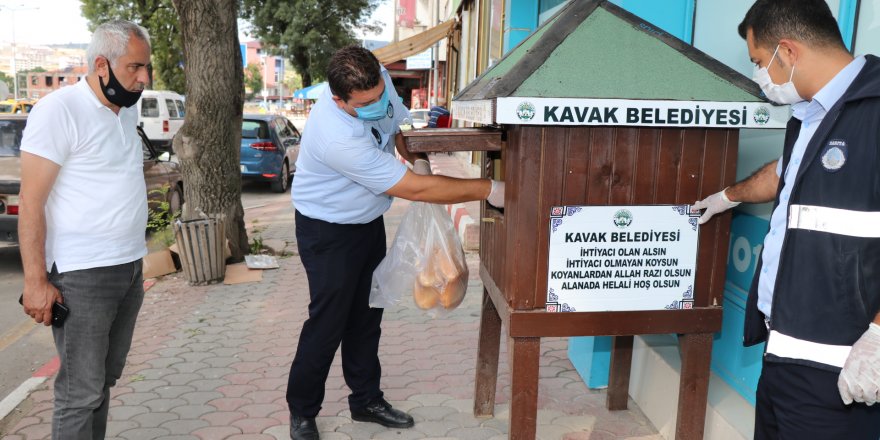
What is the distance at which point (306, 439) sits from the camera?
350 centimetres

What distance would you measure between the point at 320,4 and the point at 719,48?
32847 mm

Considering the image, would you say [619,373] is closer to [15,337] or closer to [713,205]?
[713,205]

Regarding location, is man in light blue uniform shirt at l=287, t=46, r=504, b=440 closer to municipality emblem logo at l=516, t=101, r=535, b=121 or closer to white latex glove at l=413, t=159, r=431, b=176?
white latex glove at l=413, t=159, r=431, b=176

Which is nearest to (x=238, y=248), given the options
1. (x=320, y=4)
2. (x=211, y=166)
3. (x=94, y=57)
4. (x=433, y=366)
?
(x=211, y=166)

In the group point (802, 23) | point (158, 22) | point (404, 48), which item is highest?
point (158, 22)

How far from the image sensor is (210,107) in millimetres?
6938

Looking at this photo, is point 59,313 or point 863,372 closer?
point 863,372

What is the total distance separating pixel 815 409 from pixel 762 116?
1.11m

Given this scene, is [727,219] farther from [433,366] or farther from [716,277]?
[433,366]

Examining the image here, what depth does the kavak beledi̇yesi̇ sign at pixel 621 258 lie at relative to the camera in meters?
2.66

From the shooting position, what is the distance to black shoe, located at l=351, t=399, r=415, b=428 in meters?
3.71

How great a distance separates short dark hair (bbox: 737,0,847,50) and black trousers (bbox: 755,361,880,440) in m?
0.89

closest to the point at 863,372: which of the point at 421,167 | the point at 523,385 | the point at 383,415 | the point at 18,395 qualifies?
the point at 523,385

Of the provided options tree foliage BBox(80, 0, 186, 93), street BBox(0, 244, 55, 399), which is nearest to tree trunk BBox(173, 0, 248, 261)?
street BBox(0, 244, 55, 399)
